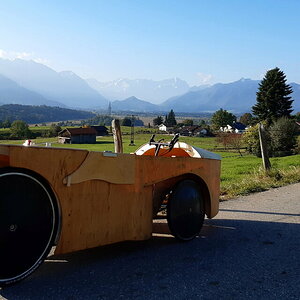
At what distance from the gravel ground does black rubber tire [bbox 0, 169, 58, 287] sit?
7.3 inches

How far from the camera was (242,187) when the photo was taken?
10164mm

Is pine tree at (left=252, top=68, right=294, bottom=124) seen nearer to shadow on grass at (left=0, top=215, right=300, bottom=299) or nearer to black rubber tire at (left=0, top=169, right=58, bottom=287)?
shadow on grass at (left=0, top=215, right=300, bottom=299)

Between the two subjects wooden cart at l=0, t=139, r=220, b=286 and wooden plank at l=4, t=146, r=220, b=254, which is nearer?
wooden cart at l=0, t=139, r=220, b=286

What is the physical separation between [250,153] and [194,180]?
180 feet

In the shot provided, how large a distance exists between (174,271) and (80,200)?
120cm

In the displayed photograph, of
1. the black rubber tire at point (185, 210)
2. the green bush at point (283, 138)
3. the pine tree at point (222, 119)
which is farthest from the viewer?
the pine tree at point (222, 119)

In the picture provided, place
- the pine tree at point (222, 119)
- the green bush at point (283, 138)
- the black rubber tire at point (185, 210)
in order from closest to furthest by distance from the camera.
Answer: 1. the black rubber tire at point (185, 210)
2. the green bush at point (283, 138)
3. the pine tree at point (222, 119)

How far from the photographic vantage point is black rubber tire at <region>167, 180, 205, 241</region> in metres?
5.13

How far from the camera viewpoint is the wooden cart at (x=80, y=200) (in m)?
3.46

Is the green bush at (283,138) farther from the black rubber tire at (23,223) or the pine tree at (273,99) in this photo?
the black rubber tire at (23,223)

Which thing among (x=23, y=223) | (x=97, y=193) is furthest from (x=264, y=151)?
(x=23, y=223)

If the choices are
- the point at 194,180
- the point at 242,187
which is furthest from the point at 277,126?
the point at 194,180

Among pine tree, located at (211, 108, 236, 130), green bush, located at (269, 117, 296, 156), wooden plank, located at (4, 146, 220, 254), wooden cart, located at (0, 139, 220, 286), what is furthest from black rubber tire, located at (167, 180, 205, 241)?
pine tree, located at (211, 108, 236, 130)

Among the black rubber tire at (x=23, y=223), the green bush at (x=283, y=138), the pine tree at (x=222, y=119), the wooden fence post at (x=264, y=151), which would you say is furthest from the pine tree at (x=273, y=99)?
the black rubber tire at (x=23, y=223)
